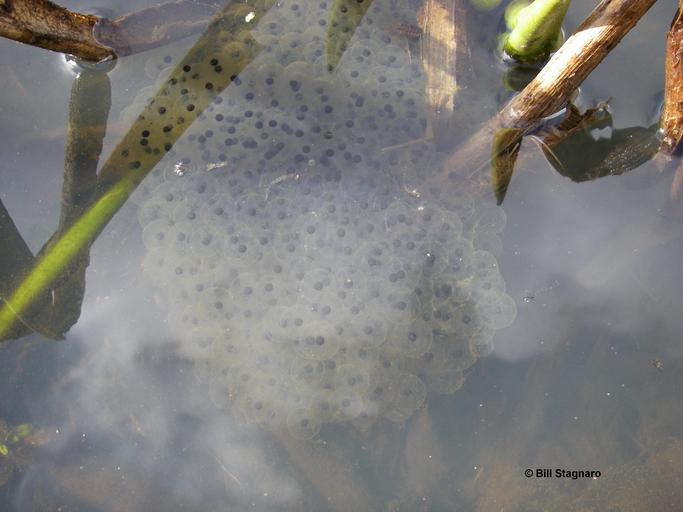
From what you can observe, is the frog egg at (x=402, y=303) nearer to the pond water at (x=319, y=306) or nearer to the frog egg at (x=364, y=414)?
the pond water at (x=319, y=306)

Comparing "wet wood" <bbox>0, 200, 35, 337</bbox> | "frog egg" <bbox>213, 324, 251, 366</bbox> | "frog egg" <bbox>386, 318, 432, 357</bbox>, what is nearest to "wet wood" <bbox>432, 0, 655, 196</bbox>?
"frog egg" <bbox>386, 318, 432, 357</bbox>

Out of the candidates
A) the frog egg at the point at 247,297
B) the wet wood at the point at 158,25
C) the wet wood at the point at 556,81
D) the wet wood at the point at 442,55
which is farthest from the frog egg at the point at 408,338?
the wet wood at the point at 158,25

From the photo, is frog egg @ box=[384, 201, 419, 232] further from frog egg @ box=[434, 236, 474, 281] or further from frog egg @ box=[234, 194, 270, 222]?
frog egg @ box=[234, 194, 270, 222]

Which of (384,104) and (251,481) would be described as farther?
(384,104)

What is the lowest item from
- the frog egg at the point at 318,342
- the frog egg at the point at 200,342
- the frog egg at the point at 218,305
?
the frog egg at the point at 200,342

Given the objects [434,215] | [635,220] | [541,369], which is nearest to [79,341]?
[434,215]

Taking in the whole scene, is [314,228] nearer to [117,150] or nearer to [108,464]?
[117,150]
